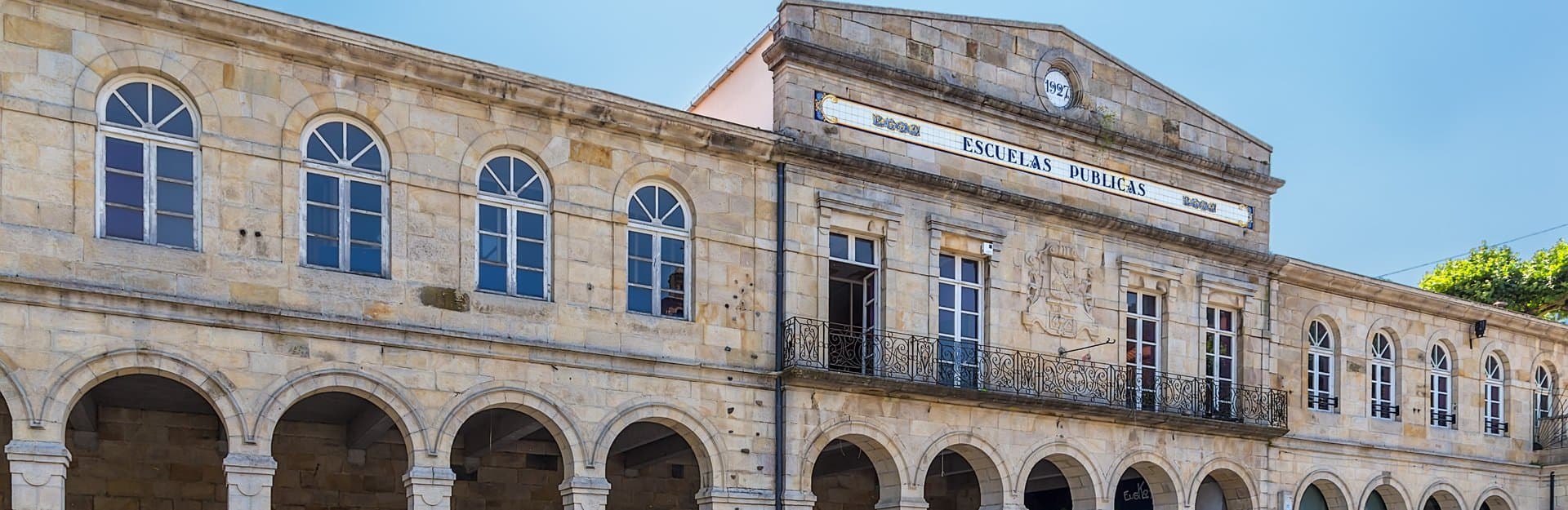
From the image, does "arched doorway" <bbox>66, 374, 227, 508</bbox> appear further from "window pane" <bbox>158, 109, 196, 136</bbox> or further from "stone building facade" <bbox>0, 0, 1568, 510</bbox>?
"window pane" <bbox>158, 109, 196, 136</bbox>

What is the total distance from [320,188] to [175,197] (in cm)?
121

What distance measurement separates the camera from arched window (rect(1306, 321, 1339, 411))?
20.3 metres

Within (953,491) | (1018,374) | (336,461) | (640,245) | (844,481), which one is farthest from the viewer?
(953,491)

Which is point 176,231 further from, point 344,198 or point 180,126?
point 344,198

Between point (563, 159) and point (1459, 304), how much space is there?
48.4 ft

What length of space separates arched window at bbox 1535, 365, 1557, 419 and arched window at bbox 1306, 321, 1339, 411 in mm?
5050

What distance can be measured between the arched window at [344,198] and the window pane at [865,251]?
5.21m

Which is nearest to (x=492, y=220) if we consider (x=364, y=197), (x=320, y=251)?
(x=364, y=197)

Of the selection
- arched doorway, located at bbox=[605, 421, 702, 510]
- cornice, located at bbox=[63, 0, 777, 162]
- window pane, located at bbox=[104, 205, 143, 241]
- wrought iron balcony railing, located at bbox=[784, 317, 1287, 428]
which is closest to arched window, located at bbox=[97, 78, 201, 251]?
window pane, located at bbox=[104, 205, 143, 241]

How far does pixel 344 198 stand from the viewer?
1291 centimetres

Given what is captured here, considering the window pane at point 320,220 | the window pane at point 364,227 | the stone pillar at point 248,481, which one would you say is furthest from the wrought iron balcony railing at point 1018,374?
the stone pillar at point 248,481

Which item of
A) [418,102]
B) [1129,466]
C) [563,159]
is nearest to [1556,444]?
[1129,466]

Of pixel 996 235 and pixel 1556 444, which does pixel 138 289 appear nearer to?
pixel 996 235

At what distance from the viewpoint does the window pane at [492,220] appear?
13719mm
